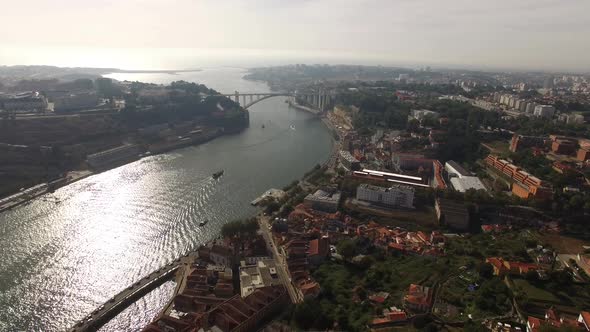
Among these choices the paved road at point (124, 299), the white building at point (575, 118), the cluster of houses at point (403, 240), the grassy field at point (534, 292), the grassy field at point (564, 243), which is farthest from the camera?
the white building at point (575, 118)

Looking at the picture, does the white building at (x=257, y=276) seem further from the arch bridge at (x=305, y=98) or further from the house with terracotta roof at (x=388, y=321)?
the arch bridge at (x=305, y=98)

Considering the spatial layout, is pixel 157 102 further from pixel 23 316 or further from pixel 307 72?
pixel 307 72

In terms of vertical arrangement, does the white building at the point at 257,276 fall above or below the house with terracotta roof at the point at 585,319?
below

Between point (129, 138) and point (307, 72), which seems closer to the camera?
point (129, 138)

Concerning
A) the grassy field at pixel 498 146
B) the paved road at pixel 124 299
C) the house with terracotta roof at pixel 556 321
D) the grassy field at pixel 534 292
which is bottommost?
the paved road at pixel 124 299

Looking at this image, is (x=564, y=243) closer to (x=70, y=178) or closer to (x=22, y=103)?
(x=70, y=178)

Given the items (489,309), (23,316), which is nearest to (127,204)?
(23,316)

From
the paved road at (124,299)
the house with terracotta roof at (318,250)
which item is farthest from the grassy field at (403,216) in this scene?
the paved road at (124,299)
